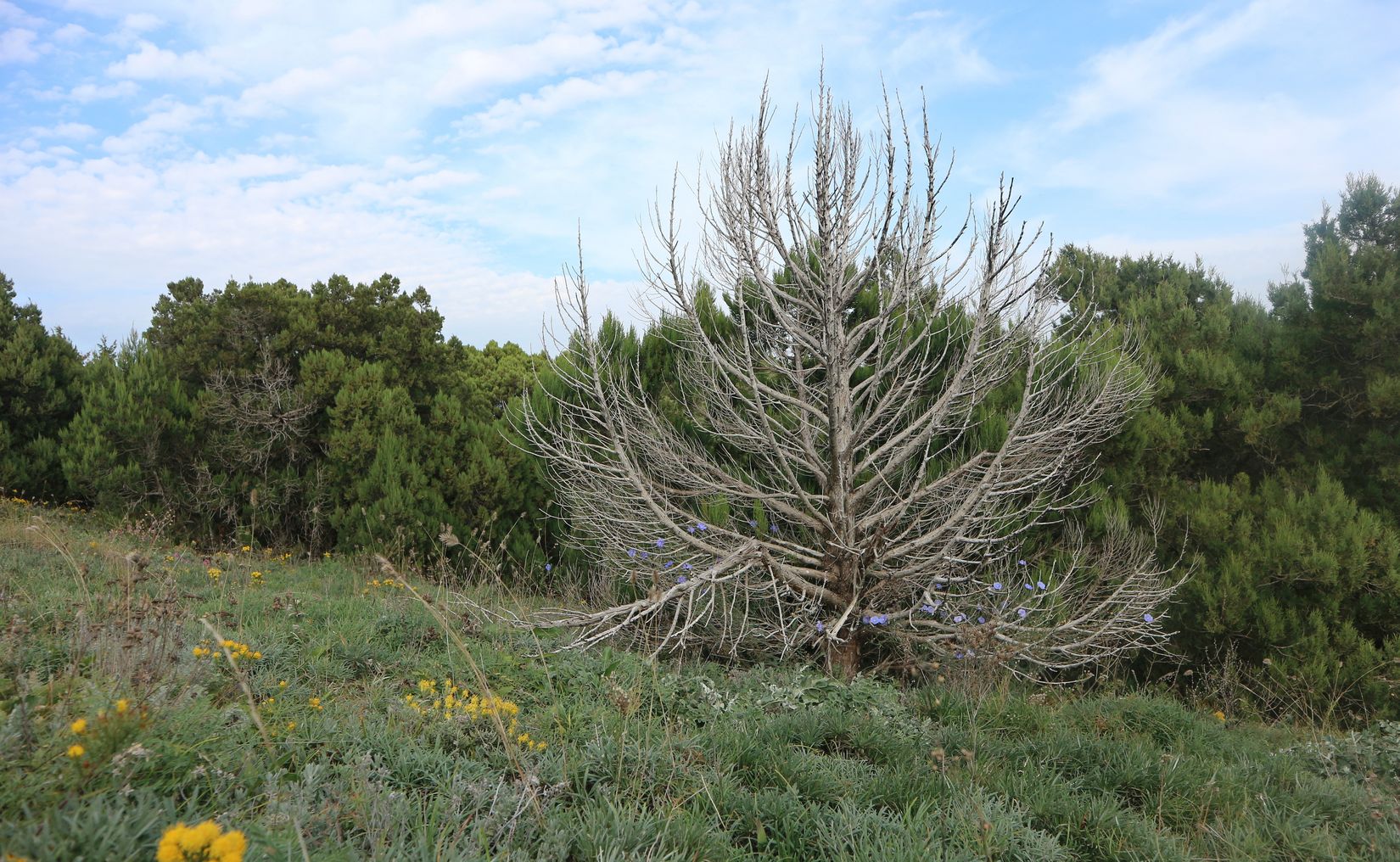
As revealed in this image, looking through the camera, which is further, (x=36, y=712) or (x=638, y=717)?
(x=638, y=717)

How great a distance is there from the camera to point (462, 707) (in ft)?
10.4

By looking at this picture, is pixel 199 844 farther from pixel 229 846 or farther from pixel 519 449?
pixel 519 449

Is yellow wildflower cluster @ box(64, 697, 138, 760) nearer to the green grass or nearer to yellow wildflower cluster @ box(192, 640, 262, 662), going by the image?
the green grass

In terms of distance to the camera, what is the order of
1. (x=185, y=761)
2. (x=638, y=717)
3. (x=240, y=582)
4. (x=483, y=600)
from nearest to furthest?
(x=185, y=761) < (x=638, y=717) < (x=240, y=582) < (x=483, y=600)

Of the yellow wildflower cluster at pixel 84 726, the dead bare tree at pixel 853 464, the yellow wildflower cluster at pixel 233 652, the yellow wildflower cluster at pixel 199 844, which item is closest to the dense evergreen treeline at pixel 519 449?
the dead bare tree at pixel 853 464

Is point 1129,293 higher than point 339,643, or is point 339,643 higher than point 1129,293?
point 1129,293

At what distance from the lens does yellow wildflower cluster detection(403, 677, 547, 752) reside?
121 inches

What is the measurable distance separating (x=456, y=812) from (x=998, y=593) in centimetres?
497

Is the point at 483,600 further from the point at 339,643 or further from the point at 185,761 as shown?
the point at 185,761

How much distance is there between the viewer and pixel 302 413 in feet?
32.9

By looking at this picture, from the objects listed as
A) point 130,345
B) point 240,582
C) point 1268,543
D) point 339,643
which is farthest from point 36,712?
point 130,345

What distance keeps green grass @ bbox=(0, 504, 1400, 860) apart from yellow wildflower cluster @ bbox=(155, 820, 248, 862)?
0.33m

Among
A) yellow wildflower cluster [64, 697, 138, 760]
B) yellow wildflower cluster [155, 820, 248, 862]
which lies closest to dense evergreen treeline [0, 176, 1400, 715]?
yellow wildflower cluster [64, 697, 138, 760]

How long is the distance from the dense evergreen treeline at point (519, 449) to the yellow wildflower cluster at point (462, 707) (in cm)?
308
